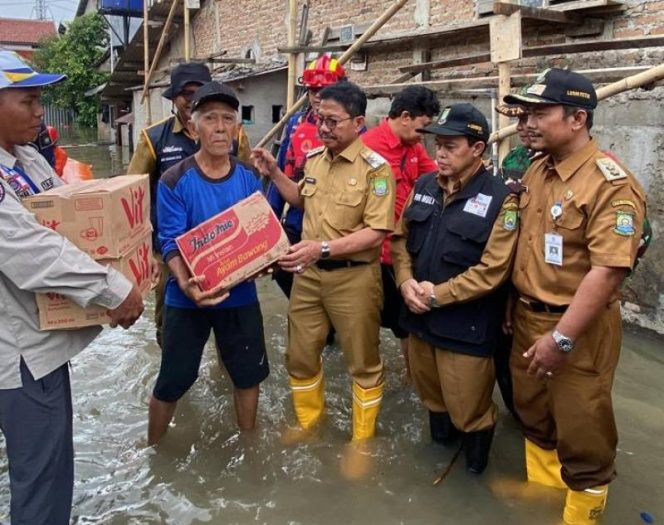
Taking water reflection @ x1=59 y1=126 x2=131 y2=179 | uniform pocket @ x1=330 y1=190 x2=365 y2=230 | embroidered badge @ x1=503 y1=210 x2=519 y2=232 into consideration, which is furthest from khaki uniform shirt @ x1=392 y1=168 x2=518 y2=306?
water reflection @ x1=59 y1=126 x2=131 y2=179

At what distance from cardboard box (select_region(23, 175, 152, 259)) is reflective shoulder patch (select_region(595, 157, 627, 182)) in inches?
75.1

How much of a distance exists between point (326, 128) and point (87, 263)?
1.50 meters

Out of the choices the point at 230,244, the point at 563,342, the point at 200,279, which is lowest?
the point at 563,342

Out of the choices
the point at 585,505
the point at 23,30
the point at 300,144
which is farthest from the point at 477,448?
the point at 23,30

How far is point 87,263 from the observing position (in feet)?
6.93

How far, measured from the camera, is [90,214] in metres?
2.18

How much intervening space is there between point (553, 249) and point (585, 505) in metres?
1.15

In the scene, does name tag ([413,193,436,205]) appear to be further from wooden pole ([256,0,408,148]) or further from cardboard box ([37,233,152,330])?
wooden pole ([256,0,408,148])

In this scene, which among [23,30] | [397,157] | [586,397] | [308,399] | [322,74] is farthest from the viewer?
[23,30]

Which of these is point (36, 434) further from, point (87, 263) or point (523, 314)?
point (523, 314)

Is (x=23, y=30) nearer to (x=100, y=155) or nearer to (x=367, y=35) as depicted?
(x=100, y=155)

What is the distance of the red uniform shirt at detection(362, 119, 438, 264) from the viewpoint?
383cm

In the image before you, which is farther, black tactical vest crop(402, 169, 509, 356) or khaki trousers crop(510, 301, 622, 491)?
black tactical vest crop(402, 169, 509, 356)

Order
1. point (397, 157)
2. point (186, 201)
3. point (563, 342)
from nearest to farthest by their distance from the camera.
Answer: point (563, 342) → point (186, 201) → point (397, 157)
